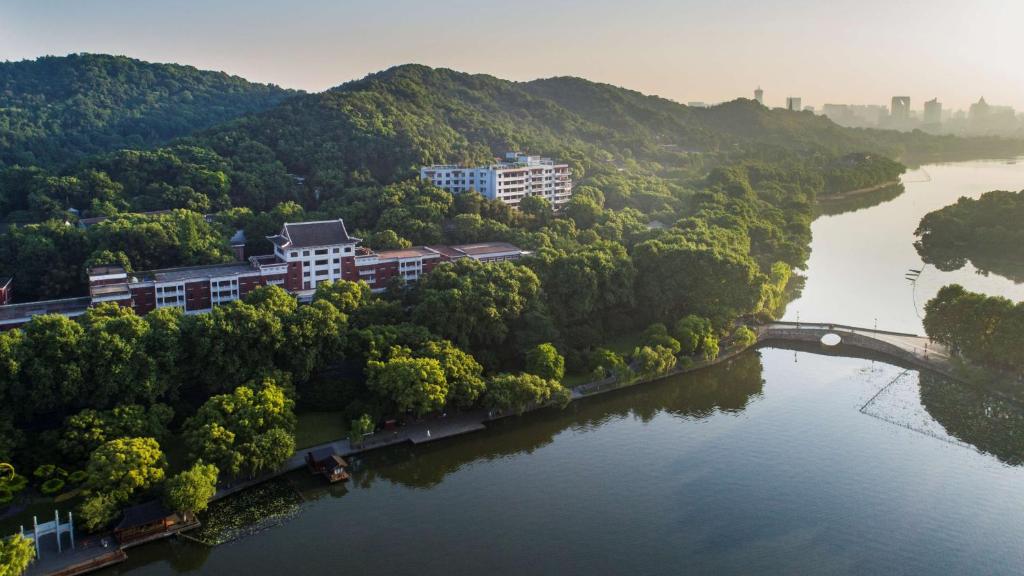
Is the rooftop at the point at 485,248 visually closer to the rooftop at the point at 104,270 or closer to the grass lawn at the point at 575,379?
the grass lawn at the point at 575,379

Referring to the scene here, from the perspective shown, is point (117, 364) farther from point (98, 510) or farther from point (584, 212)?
point (584, 212)

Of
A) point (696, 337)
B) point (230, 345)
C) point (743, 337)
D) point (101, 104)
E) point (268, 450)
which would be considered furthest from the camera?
point (101, 104)

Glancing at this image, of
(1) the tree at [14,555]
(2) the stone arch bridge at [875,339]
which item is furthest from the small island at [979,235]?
(1) the tree at [14,555]

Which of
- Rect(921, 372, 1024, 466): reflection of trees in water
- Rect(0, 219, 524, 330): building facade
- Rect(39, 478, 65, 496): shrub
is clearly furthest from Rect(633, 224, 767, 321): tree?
Rect(39, 478, 65, 496): shrub

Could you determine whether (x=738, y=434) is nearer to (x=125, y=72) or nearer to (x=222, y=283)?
(x=222, y=283)

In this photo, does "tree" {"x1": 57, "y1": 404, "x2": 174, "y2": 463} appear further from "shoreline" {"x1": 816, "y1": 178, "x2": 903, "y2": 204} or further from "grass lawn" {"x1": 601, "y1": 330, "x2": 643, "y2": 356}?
"shoreline" {"x1": 816, "y1": 178, "x2": 903, "y2": 204}

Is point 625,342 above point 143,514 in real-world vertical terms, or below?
above

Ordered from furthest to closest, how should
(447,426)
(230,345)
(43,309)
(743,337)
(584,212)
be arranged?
(584,212) → (743,337) → (43,309) → (447,426) → (230,345)

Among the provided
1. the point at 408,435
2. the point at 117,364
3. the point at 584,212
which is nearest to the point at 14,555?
the point at 117,364
